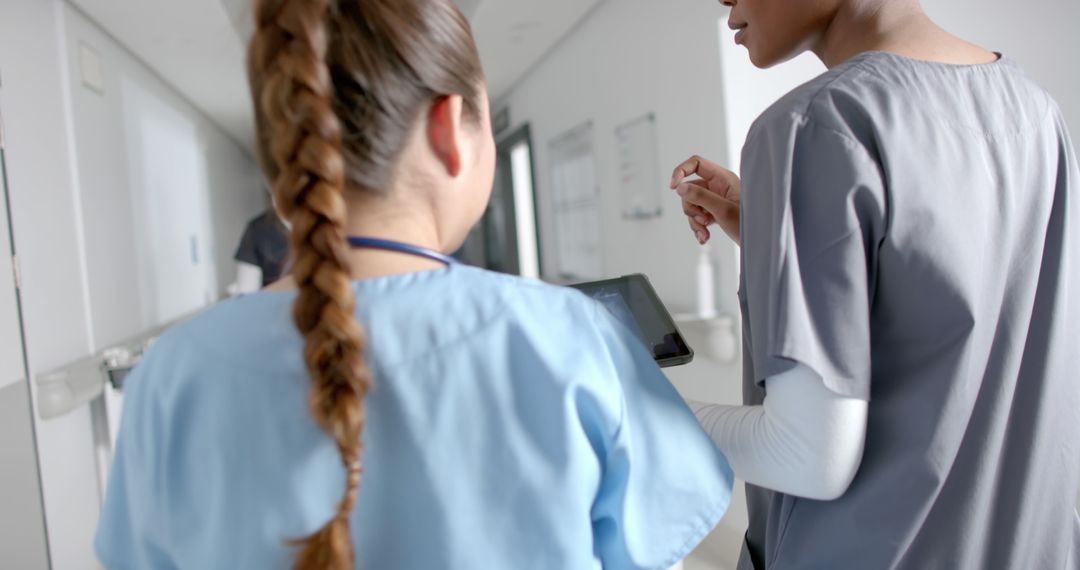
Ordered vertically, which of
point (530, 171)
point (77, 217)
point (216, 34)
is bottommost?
point (77, 217)

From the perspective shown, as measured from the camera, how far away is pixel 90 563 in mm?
2025

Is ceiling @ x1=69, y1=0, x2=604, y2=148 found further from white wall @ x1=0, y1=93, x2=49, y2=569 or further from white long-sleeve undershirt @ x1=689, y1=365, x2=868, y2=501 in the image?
white long-sleeve undershirt @ x1=689, y1=365, x2=868, y2=501

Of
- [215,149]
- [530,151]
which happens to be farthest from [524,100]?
[215,149]

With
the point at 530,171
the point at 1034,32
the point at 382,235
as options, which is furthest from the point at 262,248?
the point at 1034,32

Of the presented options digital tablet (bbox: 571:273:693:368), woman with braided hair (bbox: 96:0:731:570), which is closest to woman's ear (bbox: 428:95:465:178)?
woman with braided hair (bbox: 96:0:731:570)

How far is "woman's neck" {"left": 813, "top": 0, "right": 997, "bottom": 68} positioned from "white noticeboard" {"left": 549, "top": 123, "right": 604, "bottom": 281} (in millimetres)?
2271

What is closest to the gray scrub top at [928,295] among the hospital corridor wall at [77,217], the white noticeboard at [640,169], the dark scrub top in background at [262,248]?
the white noticeboard at [640,169]

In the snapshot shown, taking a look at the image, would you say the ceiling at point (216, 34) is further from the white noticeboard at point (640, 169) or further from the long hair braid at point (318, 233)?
the long hair braid at point (318, 233)

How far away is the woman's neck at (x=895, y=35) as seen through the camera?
592 millimetres

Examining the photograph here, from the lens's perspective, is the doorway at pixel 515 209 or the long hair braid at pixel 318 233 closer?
the long hair braid at pixel 318 233

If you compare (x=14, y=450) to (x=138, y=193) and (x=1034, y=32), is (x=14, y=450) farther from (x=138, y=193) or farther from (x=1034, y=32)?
(x=1034, y=32)

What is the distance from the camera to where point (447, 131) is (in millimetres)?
493

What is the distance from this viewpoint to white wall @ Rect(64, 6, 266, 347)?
7.28ft

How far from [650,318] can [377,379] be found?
0.33 metres
